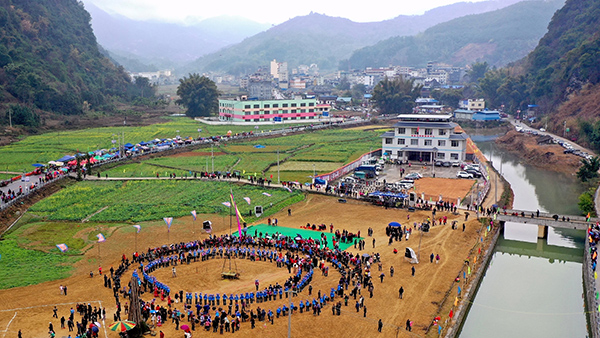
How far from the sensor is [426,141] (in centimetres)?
8206

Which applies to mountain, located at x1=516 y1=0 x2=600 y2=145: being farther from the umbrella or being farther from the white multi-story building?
the umbrella

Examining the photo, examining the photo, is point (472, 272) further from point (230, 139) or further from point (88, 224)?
point (230, 139)

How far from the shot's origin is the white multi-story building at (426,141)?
8050 centimetres

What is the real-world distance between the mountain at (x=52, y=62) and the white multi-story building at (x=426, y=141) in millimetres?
82632

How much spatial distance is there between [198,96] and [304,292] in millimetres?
120189

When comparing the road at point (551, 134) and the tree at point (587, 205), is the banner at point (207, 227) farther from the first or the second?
the road at point (551, 134)

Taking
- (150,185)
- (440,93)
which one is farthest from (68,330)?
(440,93)

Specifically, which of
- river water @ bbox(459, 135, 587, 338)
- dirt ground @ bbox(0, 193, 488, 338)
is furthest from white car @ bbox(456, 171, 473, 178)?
dirt ground @ bbox(0, 193, 488, 338)

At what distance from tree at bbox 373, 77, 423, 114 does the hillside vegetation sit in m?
82.3

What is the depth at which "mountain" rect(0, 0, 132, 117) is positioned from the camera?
126750 mm

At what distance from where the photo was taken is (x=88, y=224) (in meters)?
50.9

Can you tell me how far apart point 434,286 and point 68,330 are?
75.2ft

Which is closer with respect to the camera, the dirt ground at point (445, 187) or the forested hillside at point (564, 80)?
the dirt ground at point (445, 187)

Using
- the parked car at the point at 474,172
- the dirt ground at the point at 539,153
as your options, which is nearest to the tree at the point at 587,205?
the parked car at the point at 474,172
